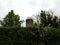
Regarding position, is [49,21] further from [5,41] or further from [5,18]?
[5,41]

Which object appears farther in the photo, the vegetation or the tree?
the tree

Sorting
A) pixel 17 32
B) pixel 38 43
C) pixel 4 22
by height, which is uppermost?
pixel 4 22

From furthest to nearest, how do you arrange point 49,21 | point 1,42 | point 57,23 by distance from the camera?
point 49,21, point 57,23, point 1,42

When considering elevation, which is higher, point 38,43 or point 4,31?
point 4,31

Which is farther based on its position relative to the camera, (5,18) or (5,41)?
(5,18)

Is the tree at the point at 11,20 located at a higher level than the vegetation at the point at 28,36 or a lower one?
higher

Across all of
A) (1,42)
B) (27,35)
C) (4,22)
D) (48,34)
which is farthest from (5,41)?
(4,22)

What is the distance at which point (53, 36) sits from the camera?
642 inches

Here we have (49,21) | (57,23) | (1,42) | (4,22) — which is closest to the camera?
(1,42)

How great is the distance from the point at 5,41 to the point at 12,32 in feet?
3.23

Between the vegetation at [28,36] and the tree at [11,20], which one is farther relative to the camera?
the tree at [11,20]

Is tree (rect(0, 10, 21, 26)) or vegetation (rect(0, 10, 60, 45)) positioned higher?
tree (rect(0, 10, 21, 26))

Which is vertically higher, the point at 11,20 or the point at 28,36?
the point at 11,20

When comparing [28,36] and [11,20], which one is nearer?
[28,36]
